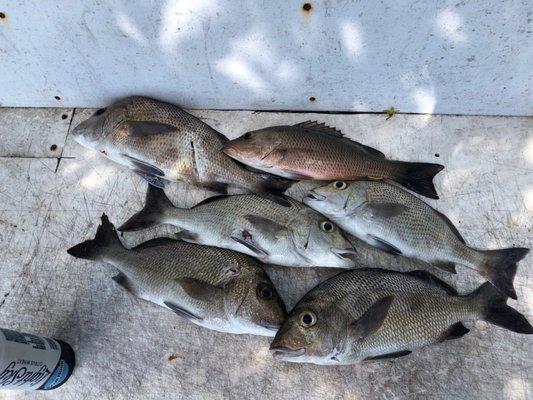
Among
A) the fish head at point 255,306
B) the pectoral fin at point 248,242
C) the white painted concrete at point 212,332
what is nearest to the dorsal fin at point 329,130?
the white painted concrete at point 212,332

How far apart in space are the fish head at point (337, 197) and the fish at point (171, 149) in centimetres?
22

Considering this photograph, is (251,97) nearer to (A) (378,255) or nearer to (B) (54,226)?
(A) (378,255)

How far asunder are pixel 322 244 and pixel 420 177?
0.74 meters

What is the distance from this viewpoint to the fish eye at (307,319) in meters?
1.87

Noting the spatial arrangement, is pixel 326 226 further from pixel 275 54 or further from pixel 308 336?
pixel 275 54

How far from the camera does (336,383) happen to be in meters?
A: 2.10

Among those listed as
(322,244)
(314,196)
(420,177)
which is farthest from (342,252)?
(420,177)

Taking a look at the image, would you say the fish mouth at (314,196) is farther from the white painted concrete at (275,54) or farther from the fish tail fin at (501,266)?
the fish tail fin at (501,266)

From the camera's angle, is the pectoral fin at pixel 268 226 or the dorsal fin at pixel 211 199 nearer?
the pectoral fin at pixel 268 226

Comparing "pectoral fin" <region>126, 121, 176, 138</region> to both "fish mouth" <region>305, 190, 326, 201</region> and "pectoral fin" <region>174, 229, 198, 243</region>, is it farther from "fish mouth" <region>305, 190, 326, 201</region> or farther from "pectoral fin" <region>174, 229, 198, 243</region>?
"fish mouth" <region>305, 190, 326, 201</region>

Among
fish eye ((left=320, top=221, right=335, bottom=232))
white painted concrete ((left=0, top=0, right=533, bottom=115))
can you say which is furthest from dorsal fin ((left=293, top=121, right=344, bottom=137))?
fish eye ((left=320, top=221, right=335, bottom=232))

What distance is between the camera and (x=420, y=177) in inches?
90.7

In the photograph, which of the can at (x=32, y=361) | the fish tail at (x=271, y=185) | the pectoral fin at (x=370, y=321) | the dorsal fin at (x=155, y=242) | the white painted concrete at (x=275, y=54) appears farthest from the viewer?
the fish tail at (x=271, y=185)

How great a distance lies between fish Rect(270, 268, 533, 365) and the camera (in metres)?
1.87
